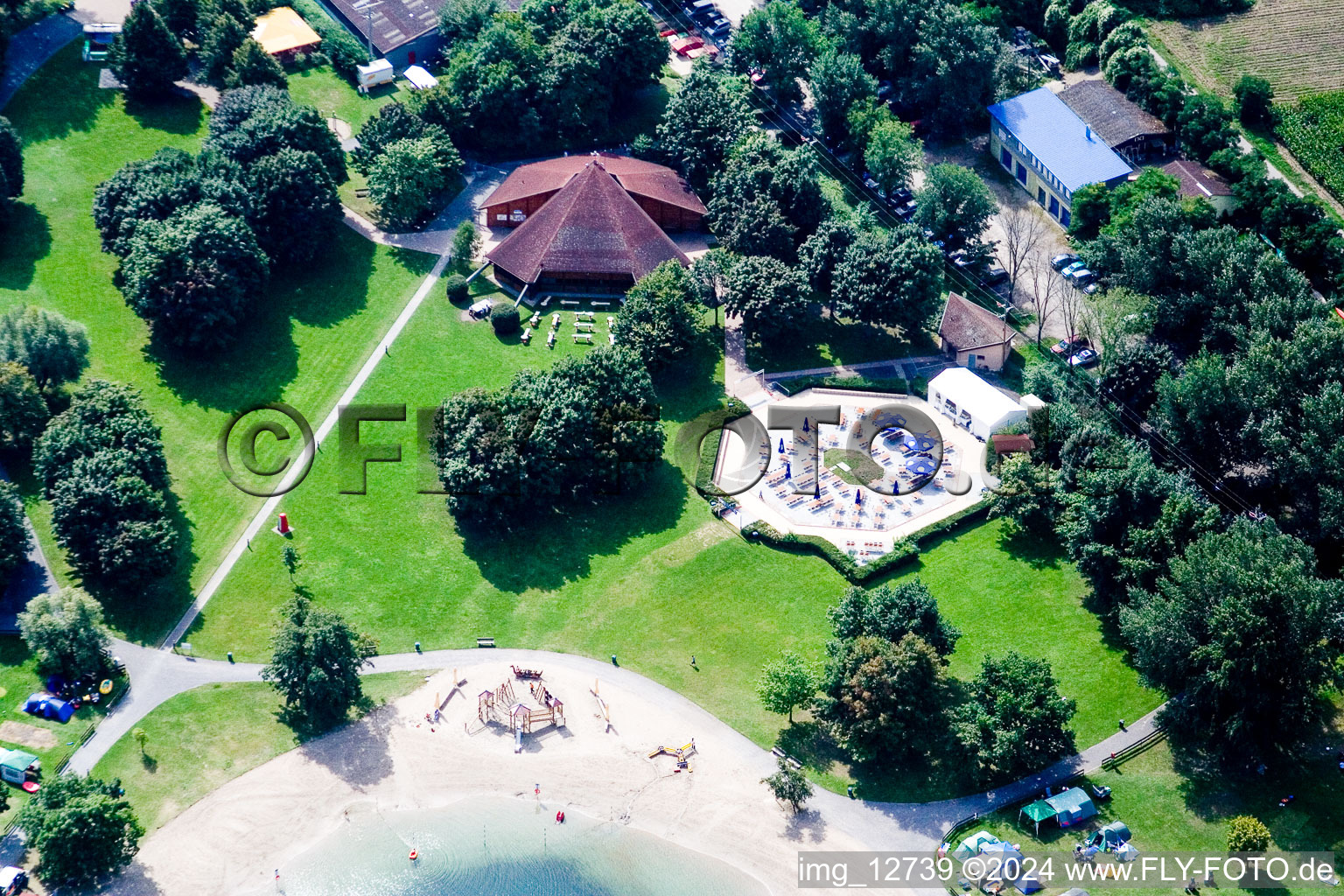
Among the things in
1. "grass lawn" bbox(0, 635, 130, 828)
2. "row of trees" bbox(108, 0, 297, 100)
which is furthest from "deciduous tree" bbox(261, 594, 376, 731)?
"row of trees" bbox(108, 0, 297, 100)

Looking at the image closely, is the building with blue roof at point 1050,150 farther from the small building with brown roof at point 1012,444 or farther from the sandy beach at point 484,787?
the sandy beach at point 484,787

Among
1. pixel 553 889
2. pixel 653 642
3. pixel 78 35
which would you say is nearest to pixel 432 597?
pixel 653 642

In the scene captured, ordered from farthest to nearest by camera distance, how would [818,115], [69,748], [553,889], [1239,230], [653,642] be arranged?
1. [818,115]
2. [1239,230]
3. [653,642]
4. [69,748]
5. [553,889]

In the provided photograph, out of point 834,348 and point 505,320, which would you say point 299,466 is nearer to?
point 505,320

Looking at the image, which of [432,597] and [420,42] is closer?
[432,597]

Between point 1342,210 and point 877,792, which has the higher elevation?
point 1342,210

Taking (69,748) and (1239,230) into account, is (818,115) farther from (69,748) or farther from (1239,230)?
(69,748)
